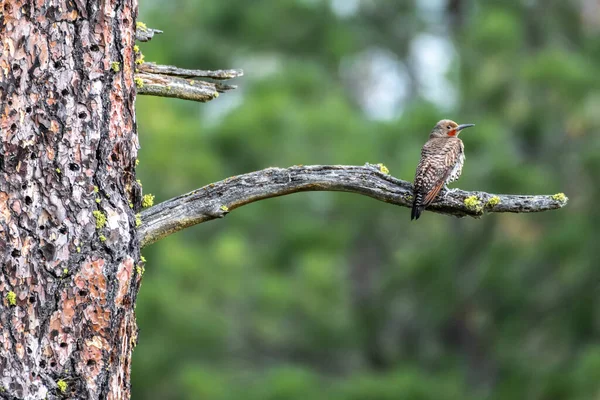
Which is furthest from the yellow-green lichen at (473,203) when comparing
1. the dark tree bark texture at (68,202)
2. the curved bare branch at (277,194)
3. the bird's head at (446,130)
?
the bird's head at (446,130)

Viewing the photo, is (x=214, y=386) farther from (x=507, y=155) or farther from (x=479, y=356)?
(x=507, y=155)

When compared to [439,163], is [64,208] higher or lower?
lower

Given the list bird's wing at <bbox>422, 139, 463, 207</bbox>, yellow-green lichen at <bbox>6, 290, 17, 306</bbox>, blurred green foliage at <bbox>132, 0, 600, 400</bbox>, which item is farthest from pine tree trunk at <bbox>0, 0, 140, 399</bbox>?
blurred green foliage at <bbox>132, 0, 600, 400</bbox>

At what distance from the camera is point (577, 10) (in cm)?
1678

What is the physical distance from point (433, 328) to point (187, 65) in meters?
5.64

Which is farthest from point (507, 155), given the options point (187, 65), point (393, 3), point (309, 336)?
point (393, 3)

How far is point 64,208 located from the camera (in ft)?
12.7

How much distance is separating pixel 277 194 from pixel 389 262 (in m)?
9.20

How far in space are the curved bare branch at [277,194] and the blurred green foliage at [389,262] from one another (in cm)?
693

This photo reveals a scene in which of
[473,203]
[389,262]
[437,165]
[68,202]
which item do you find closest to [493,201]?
[473,203]

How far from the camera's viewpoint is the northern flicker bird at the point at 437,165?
4977mm

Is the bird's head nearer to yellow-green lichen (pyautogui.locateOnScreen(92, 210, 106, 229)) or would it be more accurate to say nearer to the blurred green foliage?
the blurred green foliage

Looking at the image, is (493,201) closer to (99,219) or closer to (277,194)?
(277,194)

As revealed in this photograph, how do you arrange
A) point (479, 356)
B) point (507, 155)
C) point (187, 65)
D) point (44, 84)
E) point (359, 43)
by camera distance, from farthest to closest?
point (359, 43) → point (187, 65) → point (479, 356) → point (507, 155) → point (44, 84)
